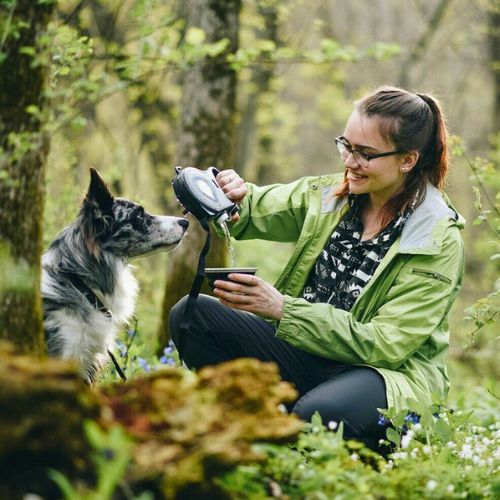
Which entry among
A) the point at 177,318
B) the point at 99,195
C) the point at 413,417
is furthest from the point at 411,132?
the point at 99,195

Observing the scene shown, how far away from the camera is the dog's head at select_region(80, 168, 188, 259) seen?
4426 mm

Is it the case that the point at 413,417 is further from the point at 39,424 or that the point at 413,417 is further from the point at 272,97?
the point at 272,97

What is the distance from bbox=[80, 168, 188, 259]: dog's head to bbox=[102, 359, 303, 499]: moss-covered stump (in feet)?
7.25

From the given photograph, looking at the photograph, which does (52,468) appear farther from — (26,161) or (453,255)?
(453,255)

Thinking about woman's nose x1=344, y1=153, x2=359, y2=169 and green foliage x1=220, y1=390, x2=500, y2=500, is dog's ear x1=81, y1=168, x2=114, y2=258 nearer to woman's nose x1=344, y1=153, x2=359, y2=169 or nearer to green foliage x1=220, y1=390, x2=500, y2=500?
woman's nose x1=344, y1=153, x2=359, y2=169

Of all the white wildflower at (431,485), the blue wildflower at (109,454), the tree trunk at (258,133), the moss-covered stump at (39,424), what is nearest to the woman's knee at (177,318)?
the white wildflower at (431,485)

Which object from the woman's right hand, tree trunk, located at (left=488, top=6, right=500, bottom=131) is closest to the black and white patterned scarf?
the woman's right hand

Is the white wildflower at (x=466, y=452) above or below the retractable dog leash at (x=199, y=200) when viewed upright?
below

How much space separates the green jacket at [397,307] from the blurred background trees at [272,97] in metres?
1.13

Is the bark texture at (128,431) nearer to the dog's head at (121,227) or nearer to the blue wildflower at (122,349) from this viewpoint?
the dog's head at (121,227)

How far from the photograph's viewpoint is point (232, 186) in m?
4.14

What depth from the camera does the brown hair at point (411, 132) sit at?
3918 mm

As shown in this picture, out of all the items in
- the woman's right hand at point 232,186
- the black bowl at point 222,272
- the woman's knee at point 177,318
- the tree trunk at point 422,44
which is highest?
the tree trunk at point 422,44

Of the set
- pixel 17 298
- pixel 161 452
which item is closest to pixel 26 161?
pixel 17 298
